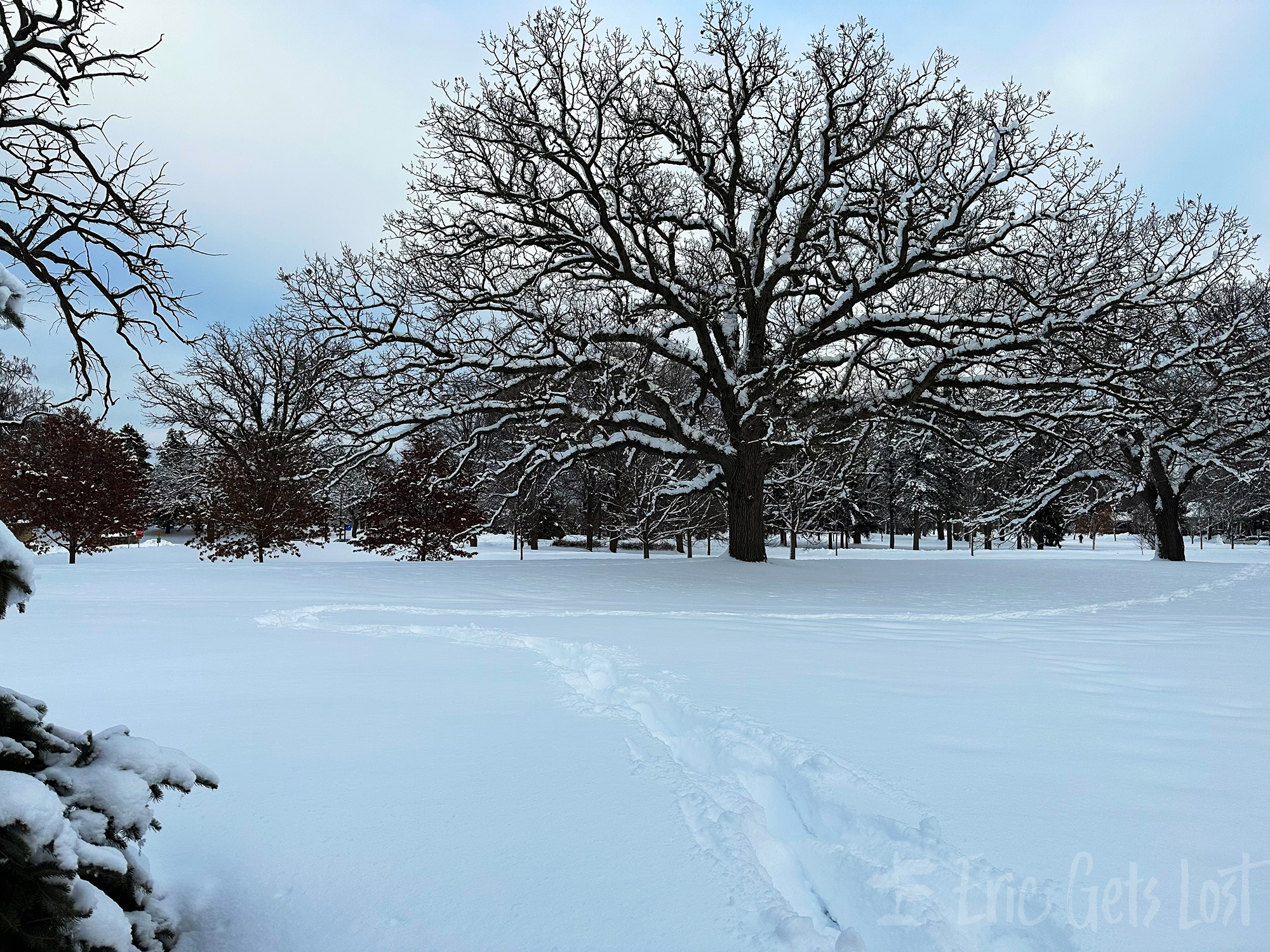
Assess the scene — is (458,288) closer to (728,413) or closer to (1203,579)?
(728,413)

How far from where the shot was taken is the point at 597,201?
43.2 feet

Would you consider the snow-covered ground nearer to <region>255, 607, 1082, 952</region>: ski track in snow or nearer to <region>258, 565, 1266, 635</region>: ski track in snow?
<region>255, 607, 1082, 952</region>: ski track in snow

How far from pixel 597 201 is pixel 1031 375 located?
30.5ft

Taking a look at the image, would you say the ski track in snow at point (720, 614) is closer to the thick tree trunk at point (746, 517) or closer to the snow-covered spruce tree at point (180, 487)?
the thick tree trunk at point (746, 517)

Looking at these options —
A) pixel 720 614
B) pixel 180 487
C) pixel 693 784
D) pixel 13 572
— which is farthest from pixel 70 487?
pixel 180 487

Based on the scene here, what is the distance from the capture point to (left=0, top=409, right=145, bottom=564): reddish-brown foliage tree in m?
19.3

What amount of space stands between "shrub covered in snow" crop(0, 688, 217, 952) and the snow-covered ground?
326 mm

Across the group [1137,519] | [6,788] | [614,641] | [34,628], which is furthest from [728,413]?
[1137,519]

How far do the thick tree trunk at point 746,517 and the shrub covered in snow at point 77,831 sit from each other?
13.1m

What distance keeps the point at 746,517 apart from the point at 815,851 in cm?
1296

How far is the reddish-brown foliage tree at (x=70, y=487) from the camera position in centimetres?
1928

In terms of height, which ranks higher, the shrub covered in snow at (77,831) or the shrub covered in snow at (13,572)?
the shrub covered in snow at (13,572)

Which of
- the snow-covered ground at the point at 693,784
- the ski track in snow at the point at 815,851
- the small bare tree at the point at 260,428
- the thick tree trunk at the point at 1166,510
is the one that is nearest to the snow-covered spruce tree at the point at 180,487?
the small bare tree at the point at 260,428

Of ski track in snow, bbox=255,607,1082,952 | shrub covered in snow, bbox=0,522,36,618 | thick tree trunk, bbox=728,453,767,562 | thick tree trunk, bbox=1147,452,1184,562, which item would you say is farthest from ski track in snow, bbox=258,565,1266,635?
thick tree trunk, bbox=1147,452,1184,562
